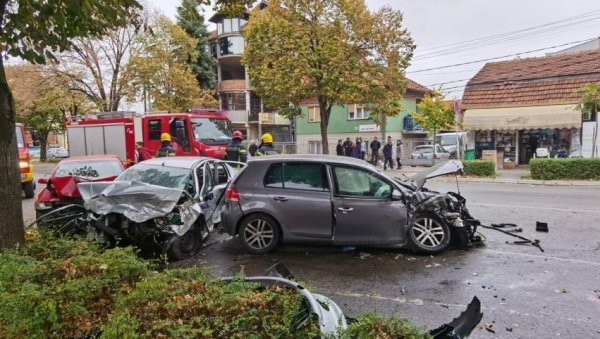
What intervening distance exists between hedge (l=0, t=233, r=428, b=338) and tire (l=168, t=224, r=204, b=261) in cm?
254

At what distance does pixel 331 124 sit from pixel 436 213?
93.7ft

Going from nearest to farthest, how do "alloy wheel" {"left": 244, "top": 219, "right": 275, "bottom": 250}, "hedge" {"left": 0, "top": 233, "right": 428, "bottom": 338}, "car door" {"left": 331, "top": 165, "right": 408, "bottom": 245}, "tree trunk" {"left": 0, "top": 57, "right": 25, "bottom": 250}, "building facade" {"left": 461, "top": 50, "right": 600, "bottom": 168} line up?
"hedge" {"left": 0, "top": 233, "right": 428, "bottom": 338}
"tree trunk" {"left": 0, "top": 57, "right": 25, "bottom": 250}
"car door" {"left": 331, "top": 165, "right": 408, "bottom": 245}
"alloy wheel" {"left": 244, "top": 219, "right": 275, "bottom": 250}
"building facade" {"left": 461, "top": 50, "right": 600, "bottom": 168}

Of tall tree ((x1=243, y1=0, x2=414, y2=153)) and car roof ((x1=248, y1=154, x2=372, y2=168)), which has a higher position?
tall tree ((x1=243, y1=0, x2=414, y2=153))

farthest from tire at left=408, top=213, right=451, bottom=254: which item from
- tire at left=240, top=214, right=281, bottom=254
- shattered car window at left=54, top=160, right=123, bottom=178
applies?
shattered car window at left=54, top=160, right=123, bottom=178

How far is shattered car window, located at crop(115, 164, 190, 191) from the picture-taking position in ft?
23.2

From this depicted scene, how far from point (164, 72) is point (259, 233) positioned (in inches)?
1057

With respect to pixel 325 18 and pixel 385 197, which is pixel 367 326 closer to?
pixel 385 197

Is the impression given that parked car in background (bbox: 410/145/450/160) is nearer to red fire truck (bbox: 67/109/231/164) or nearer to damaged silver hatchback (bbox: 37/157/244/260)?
red fire truck (bbox: 67/109/231/164)

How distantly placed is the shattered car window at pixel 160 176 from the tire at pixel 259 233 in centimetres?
124

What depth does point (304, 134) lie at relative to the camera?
1404 inches

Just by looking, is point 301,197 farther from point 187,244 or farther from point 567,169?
point 567,169

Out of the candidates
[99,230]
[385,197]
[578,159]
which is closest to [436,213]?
[385,197]

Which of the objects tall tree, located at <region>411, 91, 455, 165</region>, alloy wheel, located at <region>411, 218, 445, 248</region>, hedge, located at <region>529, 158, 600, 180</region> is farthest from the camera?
tall tree, located at <region>411, 91, 455, 165</region>

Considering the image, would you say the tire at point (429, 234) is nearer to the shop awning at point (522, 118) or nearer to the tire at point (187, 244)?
the tire at point (187, 244)
